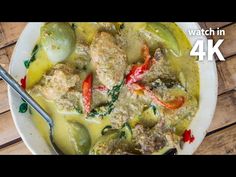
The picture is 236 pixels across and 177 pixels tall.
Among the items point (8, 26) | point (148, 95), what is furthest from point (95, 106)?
point (8, 26)

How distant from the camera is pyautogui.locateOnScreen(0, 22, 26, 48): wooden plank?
2201 mm

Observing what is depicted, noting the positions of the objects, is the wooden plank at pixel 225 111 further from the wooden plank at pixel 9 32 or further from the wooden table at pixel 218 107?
the wooden plank at pixel 9 32

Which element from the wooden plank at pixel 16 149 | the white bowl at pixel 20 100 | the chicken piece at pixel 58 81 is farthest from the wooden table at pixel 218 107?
the chicken piece at pixel 58 81

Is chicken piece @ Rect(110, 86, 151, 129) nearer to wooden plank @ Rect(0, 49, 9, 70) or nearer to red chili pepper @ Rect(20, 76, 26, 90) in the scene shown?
red chili pepper @ Rect(20, 76, 26, 90)

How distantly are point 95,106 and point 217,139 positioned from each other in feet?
1.84

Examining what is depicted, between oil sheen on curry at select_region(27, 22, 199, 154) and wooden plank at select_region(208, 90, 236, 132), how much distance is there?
0.19 meters

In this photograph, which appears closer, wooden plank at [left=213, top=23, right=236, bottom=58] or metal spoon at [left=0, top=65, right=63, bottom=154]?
metal spoon at [left=0, top=65, right=63, bottom=154]

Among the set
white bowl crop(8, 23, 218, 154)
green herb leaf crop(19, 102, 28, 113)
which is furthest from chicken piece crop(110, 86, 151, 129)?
green herb leaf crop(19, 102, 28, 113)

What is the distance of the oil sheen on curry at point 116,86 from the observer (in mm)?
2004

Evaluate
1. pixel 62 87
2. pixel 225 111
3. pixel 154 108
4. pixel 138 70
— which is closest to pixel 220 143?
pixel 225 111

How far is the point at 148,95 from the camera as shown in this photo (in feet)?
6.66

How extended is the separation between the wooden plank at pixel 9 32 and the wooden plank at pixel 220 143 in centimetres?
90
